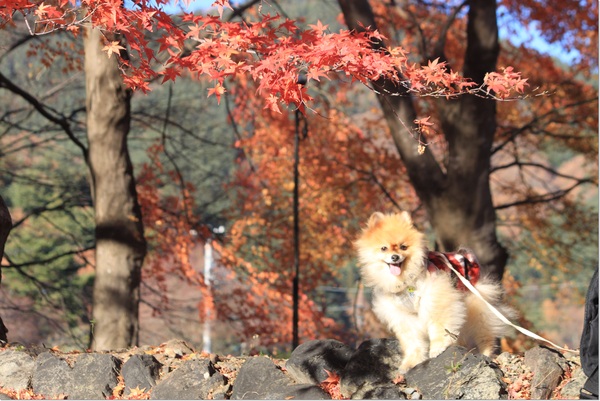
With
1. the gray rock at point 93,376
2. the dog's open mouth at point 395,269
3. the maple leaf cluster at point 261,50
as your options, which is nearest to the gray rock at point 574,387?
the dog's open mouth at point 395,269

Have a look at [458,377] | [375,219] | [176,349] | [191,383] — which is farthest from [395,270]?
[176,349]

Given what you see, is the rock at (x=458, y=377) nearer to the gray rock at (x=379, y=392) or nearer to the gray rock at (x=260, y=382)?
the gray rock at (x=379, y=392)

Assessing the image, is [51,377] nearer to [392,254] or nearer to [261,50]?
[392,254]

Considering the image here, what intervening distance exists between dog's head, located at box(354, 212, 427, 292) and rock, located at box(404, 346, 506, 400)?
22.6 inches

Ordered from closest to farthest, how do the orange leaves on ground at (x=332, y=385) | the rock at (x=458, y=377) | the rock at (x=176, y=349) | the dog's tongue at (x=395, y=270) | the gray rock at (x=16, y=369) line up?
the rock at (x=458, y=377)
the dog's tongue at (x=395, y=270)
the orange leaves on ground at (x=332, y=385)
the gray rock at (x=16, y=369)
the rock at (x=176, y=349)

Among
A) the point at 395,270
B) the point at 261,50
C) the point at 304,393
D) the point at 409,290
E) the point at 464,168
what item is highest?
the point at 464,168

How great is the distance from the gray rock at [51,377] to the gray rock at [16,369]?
0.21 ft

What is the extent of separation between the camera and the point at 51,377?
5.40 metres

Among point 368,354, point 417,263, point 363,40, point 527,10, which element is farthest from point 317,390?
point 527,10

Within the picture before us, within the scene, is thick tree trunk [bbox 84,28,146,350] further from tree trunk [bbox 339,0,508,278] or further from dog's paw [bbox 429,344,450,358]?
dog's paw [bbox 429,344,450,358]

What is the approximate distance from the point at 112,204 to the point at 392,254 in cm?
478

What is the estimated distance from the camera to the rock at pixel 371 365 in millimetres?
5066

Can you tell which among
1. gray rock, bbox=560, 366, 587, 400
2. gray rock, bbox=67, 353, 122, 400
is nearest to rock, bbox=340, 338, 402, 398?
gray rock, bbox=560, 366, 587, 400

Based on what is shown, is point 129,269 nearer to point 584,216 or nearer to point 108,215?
point 108,215
